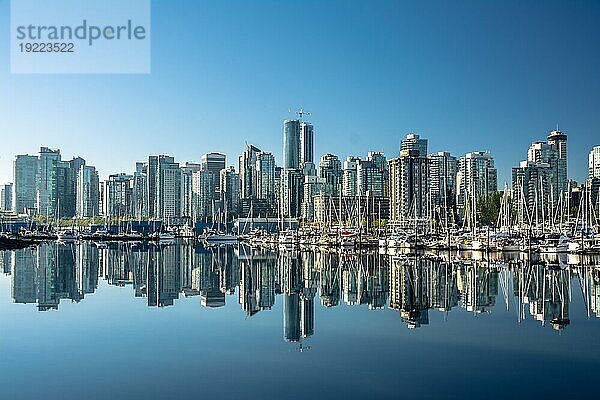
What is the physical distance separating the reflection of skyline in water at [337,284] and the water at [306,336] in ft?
0.32

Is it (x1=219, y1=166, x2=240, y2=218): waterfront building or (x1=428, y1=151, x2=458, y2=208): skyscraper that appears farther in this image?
(x1=219, y1=166, x2=240, y2=218): waterfront building

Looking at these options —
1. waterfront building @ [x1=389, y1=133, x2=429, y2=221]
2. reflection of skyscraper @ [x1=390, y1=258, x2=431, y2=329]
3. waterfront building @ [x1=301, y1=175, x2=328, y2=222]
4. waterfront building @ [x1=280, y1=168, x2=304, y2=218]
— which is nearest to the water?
reflection of skyscraper @ [x1=390, y1=258, x2=431, y2=329]

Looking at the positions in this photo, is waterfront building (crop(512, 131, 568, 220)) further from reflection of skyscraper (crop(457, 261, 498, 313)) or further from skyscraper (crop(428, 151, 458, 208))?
reflection of skyscraper (crop(457, 261, 498, 313))

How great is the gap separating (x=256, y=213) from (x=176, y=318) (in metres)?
110

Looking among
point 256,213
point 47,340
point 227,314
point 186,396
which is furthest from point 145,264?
point 256,213

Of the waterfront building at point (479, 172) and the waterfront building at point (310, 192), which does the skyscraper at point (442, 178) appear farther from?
the waterfront building at point (310, 192)

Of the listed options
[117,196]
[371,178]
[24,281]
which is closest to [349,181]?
[371,178]

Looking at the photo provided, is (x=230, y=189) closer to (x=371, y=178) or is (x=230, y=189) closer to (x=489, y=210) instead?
(x=371, y=178)

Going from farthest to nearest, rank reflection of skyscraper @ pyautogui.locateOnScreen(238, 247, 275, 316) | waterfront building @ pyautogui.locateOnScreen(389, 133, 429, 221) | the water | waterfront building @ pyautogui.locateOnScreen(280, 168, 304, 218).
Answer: waterfront building @ pyautogui.locateOnScreen(280, 168, 304, 218), waterfront building @ pyautogui.locateOnScreen(389, 133, 429, 221), reflection of skyscraper @ pyautogui.locateOnScreen(238, 247, 275, 316), the water

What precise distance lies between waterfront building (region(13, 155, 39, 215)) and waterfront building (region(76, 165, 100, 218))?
28.8 ft

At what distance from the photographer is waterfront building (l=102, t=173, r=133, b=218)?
5477 inches

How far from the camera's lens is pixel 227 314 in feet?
70.7

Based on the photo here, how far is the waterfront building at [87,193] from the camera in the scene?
13875 cm

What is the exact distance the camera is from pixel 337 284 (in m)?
30.0
